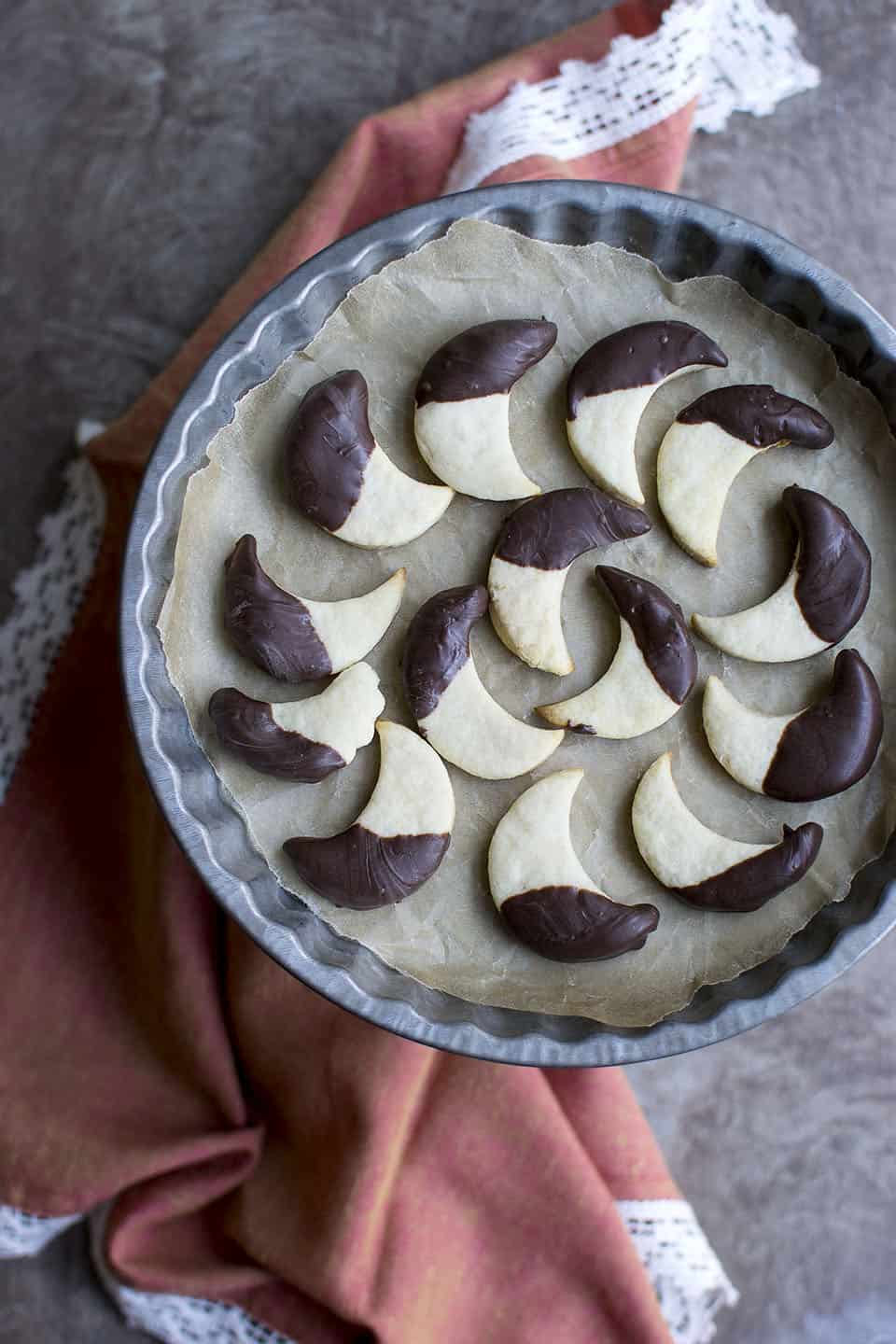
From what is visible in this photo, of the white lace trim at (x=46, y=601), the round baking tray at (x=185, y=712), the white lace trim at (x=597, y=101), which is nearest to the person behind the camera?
the round baking tray at (x=185, y=712)

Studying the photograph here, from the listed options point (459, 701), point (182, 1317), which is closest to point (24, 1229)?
point (182, 1317)

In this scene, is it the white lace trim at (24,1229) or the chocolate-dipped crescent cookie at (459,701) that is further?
the white lace trim at (24,1229)

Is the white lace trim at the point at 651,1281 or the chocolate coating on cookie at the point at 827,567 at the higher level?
the chocolate coating on cookie at the point at 827,567

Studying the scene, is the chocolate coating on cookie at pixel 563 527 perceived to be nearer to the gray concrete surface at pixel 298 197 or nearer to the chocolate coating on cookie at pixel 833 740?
the chocolate coating on cookie at pixel 833 740

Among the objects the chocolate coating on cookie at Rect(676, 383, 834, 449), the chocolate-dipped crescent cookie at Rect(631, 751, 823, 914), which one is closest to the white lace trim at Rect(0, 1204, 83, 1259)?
the chocolate-dipped crescent cookie at Rect(631, 751, 823, 914)

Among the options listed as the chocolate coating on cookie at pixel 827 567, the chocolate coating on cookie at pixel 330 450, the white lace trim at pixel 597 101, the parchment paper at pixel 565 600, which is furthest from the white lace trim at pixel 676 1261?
the white lace trim at pixel 597 101

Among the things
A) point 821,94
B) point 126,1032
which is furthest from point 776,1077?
point 821,94

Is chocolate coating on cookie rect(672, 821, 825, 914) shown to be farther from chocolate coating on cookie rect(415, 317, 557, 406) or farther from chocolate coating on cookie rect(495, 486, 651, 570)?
chocolate coating on cookie rect(415, 317, 557, 406)

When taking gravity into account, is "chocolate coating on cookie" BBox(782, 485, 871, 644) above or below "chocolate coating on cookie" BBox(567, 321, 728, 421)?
below

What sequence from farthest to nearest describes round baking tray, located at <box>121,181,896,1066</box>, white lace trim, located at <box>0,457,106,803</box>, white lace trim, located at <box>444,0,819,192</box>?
white lace trim, located at <box>0,457,106,803</box>
white lace trim, located at <box>444,0,819,192</box>
round baking tray, located at <box>121,181,896,1066</box>
